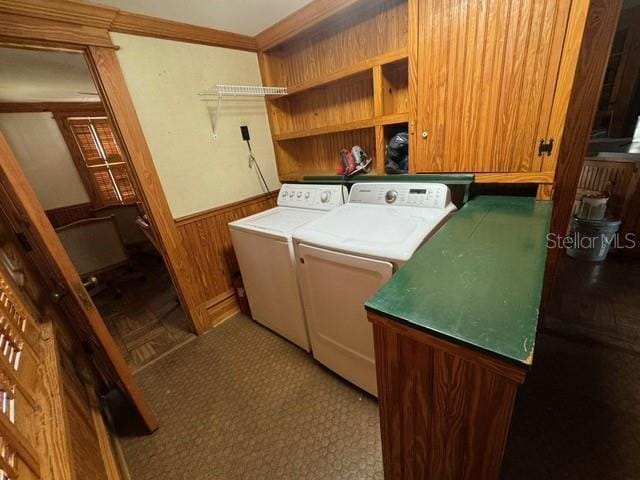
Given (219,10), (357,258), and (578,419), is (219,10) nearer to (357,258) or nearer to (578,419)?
(357,258)

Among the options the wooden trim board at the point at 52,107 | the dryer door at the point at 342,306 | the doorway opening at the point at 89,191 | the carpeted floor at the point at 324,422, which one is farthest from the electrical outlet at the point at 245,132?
the wooden trim board at the point at 52,107

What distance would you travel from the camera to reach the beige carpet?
1246 mm

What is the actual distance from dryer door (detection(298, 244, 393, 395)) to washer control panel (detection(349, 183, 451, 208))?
23.6 inches

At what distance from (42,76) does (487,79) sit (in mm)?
3535

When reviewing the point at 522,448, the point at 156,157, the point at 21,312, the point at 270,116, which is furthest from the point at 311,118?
the point at 522,448

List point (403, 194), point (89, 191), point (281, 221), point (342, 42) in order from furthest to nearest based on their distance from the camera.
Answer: point (89, 191), point (342, 42), point (281, 221), point (403, 194)

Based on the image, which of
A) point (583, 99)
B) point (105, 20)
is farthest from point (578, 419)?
point (105, 20)

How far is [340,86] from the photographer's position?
6.86ft

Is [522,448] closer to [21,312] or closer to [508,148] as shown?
[508,148]

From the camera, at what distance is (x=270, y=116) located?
7.90 feet

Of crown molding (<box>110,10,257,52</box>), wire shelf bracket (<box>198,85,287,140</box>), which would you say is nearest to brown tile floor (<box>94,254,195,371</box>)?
wire shelf bracket (<box>198,85,287,140</box>)

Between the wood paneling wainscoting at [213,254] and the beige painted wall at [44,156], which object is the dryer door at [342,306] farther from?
the beige painted wall at [44,156]

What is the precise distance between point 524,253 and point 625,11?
3.77m

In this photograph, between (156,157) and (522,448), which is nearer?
(522,448)
